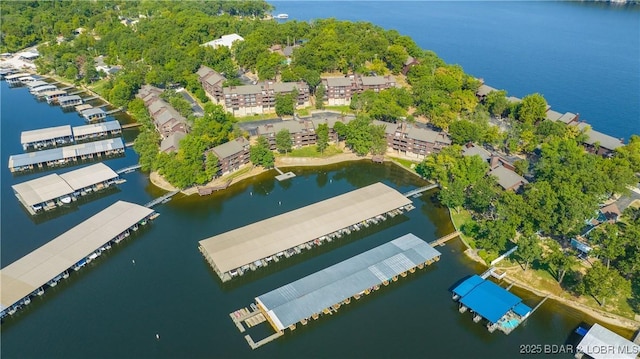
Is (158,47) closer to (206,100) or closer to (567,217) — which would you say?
(206,100)

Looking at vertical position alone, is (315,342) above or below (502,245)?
below

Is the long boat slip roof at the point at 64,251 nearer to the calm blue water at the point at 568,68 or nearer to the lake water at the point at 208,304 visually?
the lake water at the point at 208,304

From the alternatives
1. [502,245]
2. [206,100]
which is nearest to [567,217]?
[502,245]

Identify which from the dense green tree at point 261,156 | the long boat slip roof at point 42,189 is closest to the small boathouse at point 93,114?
the long boat slip roof at point 42,189

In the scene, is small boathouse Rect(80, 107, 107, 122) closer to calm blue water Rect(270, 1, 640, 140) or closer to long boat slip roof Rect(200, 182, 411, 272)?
long boat slip roof Rect(200, 182, 411, 272)

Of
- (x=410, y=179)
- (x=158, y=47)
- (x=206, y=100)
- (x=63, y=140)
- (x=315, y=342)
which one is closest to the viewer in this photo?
(x=315, y=342)

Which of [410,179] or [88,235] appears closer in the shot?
[88,235]
